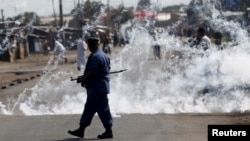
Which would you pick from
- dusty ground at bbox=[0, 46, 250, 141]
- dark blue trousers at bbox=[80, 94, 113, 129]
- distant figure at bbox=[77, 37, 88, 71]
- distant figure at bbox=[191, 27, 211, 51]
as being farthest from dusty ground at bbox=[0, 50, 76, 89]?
dark blue trousers at bbox=[80, 94, 113, 129]

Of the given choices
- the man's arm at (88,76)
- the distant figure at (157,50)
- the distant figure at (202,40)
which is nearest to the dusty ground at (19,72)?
the distant figure at (157,50)

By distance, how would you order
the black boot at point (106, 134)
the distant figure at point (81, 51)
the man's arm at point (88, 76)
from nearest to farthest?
the man's arm at point (88, 76)
the black boot at point (106, 134)
the distant figure at point (81, 51)

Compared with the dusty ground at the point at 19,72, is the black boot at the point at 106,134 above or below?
above

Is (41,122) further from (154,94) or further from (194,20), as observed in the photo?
(194,20)

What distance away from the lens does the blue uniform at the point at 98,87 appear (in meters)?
9.32

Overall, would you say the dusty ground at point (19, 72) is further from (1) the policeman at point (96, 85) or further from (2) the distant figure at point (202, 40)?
(1) the policeman at point (96, 85)

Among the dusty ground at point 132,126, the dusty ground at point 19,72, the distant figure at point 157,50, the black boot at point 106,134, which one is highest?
the black boot at point 106,134

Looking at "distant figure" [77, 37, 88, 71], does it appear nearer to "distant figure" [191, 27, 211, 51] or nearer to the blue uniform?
"distant figure" [191, 27, 211, 51]

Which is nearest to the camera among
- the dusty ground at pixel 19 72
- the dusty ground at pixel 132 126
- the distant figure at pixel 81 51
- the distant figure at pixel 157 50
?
the dusty ground at pixel 132 126

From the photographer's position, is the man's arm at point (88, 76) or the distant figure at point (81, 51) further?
the distant figure at point (81, 51)

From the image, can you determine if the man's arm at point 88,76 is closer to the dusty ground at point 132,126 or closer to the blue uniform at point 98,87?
the blue uniform at point 98,87

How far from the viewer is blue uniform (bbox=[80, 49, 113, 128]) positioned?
9.32 m

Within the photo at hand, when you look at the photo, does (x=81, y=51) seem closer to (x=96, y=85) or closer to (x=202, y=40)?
(x=202, y=40)

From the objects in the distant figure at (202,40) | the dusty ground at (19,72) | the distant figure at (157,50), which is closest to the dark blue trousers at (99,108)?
the distant figure at (202,40)
